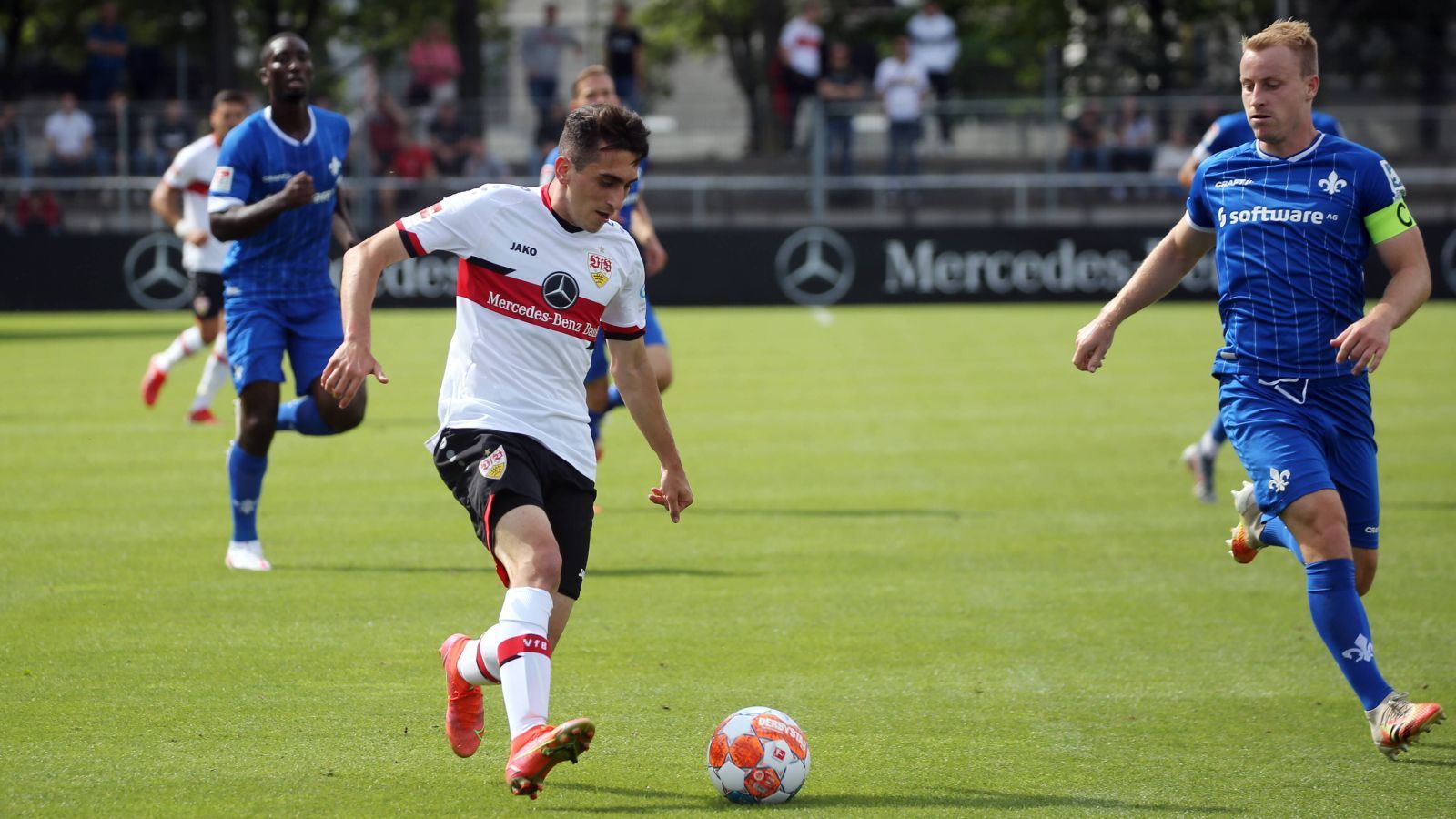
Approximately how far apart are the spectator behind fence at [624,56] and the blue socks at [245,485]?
1919 cm

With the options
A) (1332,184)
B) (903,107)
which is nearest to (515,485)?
(1332,184)

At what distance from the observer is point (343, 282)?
5105mm

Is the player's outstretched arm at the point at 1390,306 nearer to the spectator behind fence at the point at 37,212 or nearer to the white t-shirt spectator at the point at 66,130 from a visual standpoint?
the spectator behind fence at the point at 37,212

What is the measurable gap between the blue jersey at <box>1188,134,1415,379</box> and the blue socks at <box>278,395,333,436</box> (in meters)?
4.48

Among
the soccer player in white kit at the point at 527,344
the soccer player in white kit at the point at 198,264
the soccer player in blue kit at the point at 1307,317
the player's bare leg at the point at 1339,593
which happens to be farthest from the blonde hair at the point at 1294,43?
the soccer player in white kit at the point at 198,264

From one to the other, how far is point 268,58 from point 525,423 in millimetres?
3965

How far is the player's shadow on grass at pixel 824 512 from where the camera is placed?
32.6ft

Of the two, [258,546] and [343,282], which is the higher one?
[343,282]

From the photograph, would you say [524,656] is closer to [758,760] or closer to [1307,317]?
[758,760]

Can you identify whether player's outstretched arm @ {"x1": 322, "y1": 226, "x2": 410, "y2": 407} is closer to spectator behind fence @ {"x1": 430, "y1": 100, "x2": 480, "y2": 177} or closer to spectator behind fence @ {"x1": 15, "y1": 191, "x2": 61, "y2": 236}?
spectator behind fence @ {"x1": 430, "y1": 100, "x2": 480, "y2": 177}

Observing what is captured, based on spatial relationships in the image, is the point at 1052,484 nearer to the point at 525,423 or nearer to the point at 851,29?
the point at 525,423

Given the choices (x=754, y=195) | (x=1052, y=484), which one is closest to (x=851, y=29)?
(x=754, y=195)

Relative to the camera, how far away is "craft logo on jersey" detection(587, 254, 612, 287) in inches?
207

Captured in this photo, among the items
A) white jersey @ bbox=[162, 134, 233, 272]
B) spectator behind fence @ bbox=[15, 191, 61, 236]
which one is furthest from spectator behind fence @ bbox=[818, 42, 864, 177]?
white jersey @ bbox=[162, 134, 233, 272]
